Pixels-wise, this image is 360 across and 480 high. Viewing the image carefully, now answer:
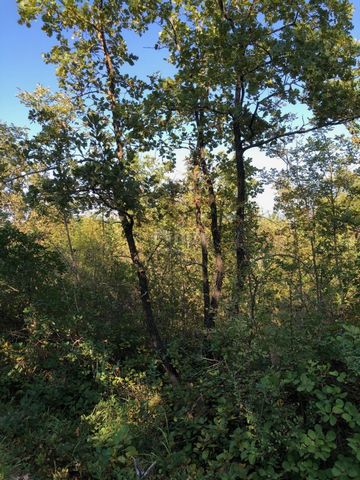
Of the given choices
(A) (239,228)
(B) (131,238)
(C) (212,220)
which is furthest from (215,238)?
(B) (131,238)

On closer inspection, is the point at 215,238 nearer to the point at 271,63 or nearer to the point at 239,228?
the point at 239,228

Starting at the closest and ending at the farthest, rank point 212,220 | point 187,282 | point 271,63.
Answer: point 271,63
point 212,220
point 187,282

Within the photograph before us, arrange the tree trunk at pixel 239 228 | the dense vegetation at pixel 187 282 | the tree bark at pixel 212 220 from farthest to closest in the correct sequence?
the tree bark at pixel 212 220
the tree trunk at pixel 239 228
the dense vegetation at pixel 187 282

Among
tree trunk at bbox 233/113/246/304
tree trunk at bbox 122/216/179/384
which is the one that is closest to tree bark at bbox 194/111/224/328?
tree trunk at bbox 233/113/246/304

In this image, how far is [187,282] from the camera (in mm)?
7117

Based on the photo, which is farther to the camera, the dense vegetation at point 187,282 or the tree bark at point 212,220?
the tree bark at point 212,220

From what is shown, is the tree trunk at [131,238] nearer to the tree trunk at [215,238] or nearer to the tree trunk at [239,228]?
the tree trunk at [215,238]

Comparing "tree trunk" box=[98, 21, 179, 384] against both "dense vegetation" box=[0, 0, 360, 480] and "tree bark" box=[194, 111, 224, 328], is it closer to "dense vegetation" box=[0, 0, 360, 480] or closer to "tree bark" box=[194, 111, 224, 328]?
"dense vegetation" box=[0, 0, 360, 480]

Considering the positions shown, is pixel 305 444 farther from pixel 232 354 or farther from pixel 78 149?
pixel 78 149

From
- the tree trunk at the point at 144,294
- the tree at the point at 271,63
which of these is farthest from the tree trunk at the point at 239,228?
the tree trunk at the point at 144,294

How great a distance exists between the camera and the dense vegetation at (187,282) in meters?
2.81

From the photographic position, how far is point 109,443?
338 cm

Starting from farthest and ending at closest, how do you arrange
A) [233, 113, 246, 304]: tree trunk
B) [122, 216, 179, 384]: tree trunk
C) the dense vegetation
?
1. [122, 216, 179, 384]: tree trunk
2. [233, 113, 246, 304]: tree trunk
3. the dense vegetation

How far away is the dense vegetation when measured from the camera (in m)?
2.81
